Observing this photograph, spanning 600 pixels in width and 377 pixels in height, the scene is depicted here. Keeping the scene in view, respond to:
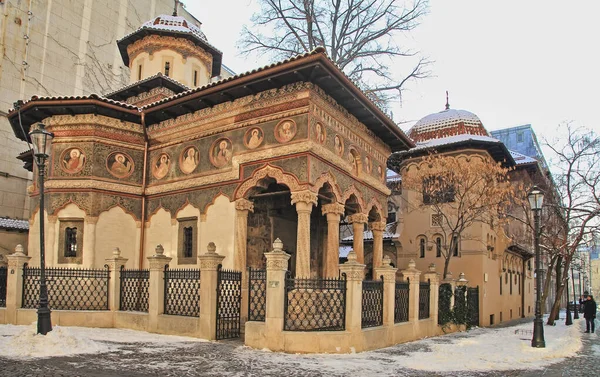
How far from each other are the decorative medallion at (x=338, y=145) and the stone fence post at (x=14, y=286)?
849 centimetres

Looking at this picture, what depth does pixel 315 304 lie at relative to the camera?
10188mm

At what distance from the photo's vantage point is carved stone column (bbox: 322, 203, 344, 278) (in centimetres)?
1373

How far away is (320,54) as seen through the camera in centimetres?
1170

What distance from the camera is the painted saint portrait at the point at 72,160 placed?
15.1m

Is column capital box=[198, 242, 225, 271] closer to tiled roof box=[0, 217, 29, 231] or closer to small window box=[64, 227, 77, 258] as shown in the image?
small window box=[64, 227, 77, 258]

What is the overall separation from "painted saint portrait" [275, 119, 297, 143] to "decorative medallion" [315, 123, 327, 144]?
23.5 inches

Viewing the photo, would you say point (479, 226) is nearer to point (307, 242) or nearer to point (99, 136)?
point (307, 242)

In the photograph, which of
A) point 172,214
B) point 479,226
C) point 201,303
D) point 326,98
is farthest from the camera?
point 479,226

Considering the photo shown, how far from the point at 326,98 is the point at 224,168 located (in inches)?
133

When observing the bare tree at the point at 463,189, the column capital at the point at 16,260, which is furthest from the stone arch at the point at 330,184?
the column capital at the point at 16,260

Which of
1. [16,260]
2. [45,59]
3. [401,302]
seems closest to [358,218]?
[401,302]

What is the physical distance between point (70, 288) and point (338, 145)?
810cm

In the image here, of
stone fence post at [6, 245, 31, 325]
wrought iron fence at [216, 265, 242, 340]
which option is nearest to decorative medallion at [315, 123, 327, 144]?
wrought iron fence at [216, 265, 242, 340]

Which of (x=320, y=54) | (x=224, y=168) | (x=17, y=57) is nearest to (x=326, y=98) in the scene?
(x=320, y=54)
